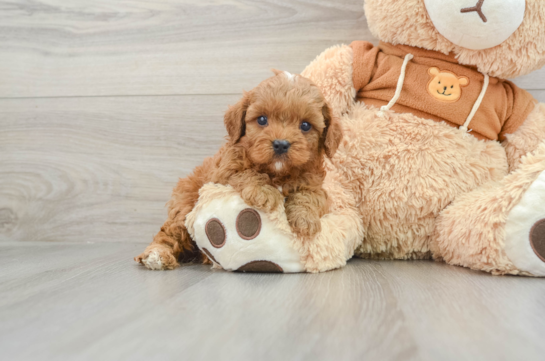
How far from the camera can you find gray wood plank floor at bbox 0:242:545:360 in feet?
2.10

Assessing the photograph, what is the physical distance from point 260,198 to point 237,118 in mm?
223

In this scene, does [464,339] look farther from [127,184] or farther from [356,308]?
[127,184]

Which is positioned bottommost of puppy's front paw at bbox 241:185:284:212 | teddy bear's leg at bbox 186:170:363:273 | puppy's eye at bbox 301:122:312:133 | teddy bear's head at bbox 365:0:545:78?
teddy bear's leg at bbox 186:170:363:273

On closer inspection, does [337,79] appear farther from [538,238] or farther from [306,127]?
[538,238]

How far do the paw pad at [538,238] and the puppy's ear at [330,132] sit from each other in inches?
20.5

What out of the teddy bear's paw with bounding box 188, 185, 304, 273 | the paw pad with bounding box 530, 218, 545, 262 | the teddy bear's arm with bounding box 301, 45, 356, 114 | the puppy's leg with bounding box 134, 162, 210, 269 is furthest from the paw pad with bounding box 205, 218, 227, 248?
the paw pad with bounding box 530, 218, 545, 262

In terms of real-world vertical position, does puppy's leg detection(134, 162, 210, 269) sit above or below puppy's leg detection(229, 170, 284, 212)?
below

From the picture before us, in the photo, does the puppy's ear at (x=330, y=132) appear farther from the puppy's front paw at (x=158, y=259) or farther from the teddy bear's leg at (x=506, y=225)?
the puppy's front paw at (x=158, y=259)

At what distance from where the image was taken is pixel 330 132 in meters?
1.15

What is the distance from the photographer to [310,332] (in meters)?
0.71

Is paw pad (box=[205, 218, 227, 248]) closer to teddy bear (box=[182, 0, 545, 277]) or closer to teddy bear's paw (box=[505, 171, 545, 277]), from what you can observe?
teddy bear (box=[182, 0, 545, 277])

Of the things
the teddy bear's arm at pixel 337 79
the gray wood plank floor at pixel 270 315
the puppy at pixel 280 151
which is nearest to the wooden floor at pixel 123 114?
the gray wood plank floor at pixel 270 315

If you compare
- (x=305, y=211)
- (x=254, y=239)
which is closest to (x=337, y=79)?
(x=305, y=211)

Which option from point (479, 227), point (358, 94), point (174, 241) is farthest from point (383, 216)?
point (174, 241)
